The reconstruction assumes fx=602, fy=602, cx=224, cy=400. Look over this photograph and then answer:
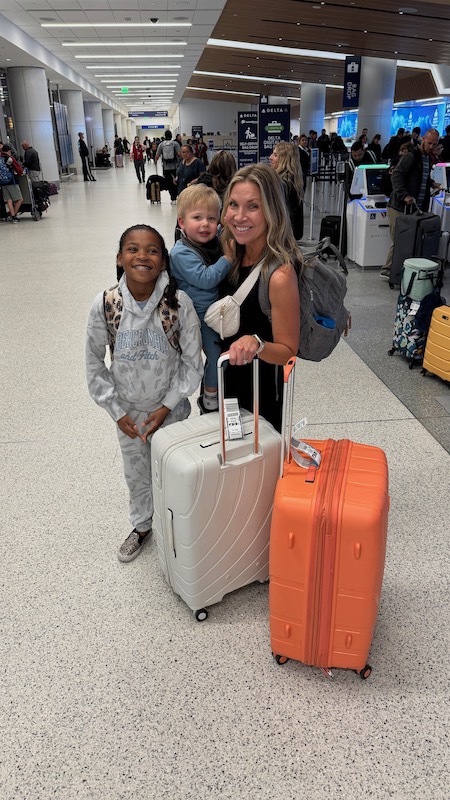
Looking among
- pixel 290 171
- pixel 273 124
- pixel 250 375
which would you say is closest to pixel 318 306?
pixel 250 375

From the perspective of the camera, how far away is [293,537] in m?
1.77

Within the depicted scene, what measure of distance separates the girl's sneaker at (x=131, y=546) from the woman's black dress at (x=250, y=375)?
76 cm

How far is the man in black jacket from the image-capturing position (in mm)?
6930

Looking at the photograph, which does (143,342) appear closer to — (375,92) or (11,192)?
(11,192)

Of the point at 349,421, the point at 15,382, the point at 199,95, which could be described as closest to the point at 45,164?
the point at 15,382

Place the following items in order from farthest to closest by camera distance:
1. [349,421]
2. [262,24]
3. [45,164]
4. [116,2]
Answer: [45,164] → [262,24] → [116,2] → [349,421]

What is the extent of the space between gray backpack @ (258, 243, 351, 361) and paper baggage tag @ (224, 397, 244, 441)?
0.33 metres

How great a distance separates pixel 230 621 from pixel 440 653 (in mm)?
738

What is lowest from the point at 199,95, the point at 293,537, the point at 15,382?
the point at 15,382

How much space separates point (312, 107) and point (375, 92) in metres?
11.5

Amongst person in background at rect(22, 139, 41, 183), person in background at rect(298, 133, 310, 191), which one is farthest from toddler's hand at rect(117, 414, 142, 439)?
person in background at rect(22, 139, 41, 183)

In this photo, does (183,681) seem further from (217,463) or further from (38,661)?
(217,463)

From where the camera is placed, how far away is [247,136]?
15.7 metres

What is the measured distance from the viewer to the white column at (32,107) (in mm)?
19938
